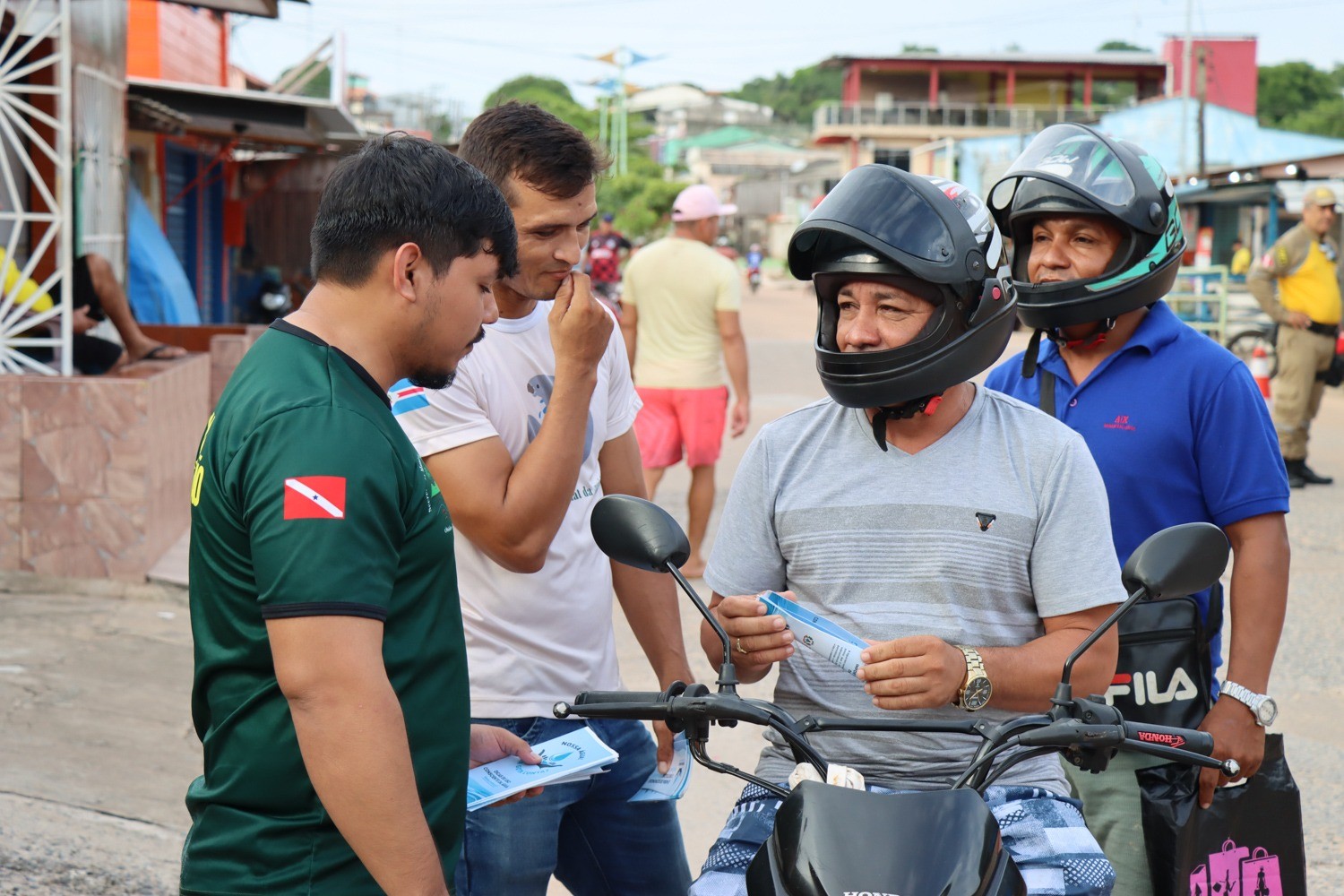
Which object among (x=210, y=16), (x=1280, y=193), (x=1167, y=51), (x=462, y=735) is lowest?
(x=462, y=735)

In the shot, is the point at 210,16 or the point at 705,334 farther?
the point at 210,16

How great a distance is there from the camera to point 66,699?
19.0ft

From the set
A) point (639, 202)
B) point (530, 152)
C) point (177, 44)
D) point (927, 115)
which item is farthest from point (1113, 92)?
point (530, 152)

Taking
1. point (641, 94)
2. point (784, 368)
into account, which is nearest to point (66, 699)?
point (784, 368)

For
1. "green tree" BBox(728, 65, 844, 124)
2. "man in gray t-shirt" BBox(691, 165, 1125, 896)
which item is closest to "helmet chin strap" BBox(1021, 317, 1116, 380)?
"man in gray t-shirt" BBox(691, 165, 1125, 896)

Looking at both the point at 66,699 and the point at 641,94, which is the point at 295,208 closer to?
the point at 66,699

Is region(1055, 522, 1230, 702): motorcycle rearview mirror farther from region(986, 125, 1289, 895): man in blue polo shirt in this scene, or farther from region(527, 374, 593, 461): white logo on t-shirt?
region(527, 374, 593, 461): white logo on t-shirt

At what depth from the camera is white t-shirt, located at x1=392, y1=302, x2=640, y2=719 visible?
2699mm

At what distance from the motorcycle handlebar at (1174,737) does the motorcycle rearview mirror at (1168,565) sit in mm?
122

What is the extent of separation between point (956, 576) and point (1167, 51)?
82507 mm

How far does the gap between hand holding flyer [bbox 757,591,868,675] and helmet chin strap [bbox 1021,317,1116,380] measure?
1300 mm

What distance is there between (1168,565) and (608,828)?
53.9 inches

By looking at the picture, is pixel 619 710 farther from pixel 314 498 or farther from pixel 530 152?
pixel 530 152

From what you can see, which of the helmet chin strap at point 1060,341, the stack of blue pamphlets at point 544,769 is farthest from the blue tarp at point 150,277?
the stack of blue pamphlets at point 544,769
